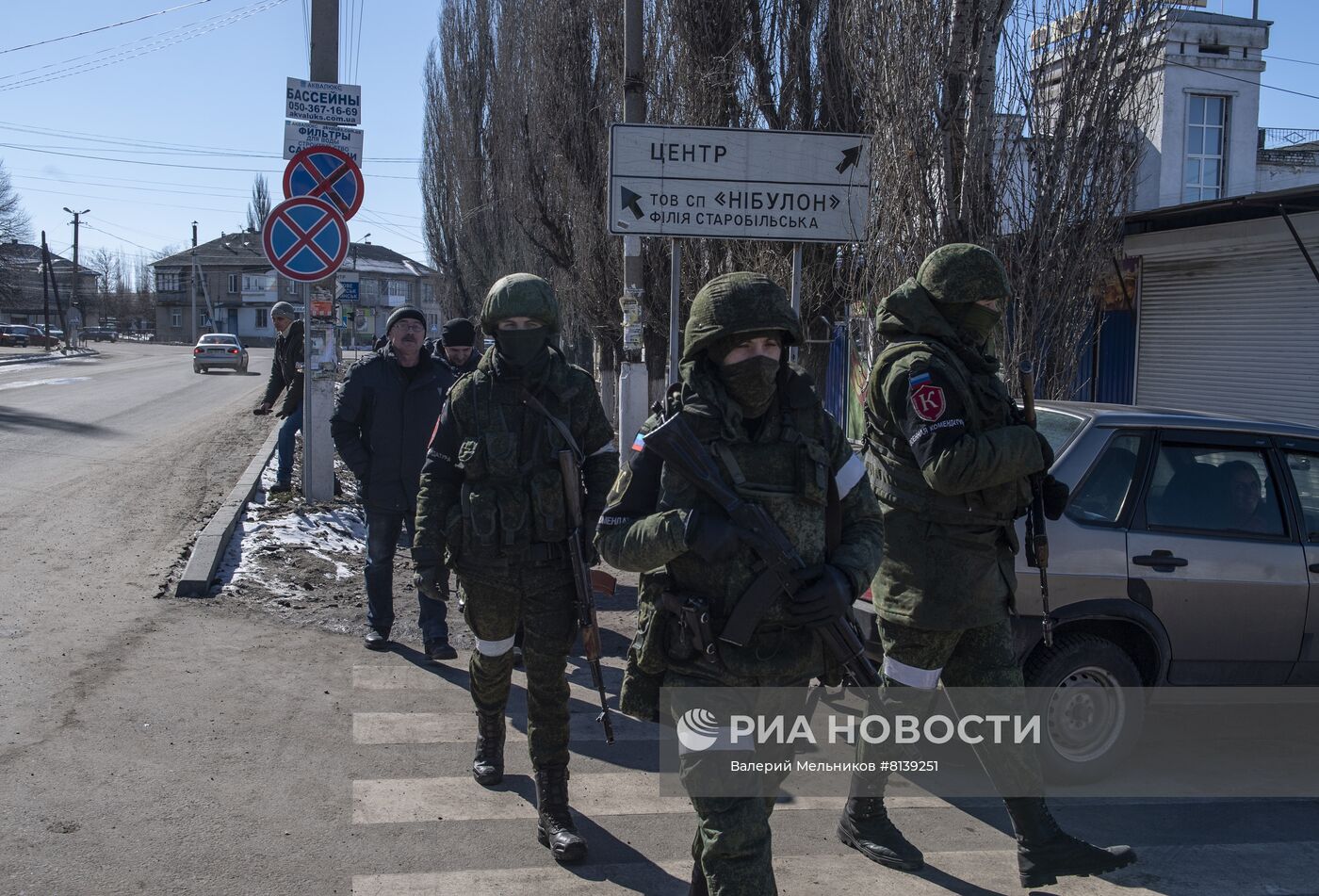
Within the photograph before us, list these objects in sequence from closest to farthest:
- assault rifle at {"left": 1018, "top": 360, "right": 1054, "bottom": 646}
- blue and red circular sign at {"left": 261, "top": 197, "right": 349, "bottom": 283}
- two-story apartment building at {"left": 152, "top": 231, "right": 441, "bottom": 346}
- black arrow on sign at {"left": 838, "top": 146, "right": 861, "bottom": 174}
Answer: assault rifle at {"left": 1018, "top": 360, "right": 1054, "bottom": 646}, black arrow on sign at {"left": 838, "top": 146, "right": 861, "bottom": 174}, blue and red circular sign at {"left": 261, "top": 197, "right": 349, "bottom": 283}, two-story apartment building at {"left": 152, "top": 231, "right": 441, "bottom": 346}

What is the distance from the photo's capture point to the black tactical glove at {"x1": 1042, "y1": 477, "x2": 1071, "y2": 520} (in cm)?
377

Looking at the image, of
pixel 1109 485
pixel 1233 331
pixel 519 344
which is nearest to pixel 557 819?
pixel 519 344

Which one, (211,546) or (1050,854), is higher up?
(211,546)

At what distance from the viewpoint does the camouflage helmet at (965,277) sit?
3.60 metres

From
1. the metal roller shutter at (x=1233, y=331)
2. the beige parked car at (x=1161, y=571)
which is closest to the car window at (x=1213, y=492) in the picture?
the beige parked car at (x=1161, y=571)

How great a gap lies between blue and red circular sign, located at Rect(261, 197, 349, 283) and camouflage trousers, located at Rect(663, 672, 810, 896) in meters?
6.82

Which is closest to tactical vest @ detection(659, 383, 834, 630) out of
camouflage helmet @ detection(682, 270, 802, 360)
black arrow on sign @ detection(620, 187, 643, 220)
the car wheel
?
camouflage helmet @ detection(682, 270, 802, 360)

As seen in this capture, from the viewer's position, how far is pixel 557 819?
3730mm

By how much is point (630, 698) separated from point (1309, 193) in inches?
321

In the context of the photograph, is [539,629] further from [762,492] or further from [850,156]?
[850,156]

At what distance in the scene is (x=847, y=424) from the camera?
13.9 meters

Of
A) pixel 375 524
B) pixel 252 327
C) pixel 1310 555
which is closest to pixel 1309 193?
pixel 1310 555

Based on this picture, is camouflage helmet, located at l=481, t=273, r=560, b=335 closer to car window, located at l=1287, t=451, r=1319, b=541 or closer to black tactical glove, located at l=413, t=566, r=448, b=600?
black tactical glove, located at l=413, t=566, r=448, b=600

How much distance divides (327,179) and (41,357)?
43.8m
